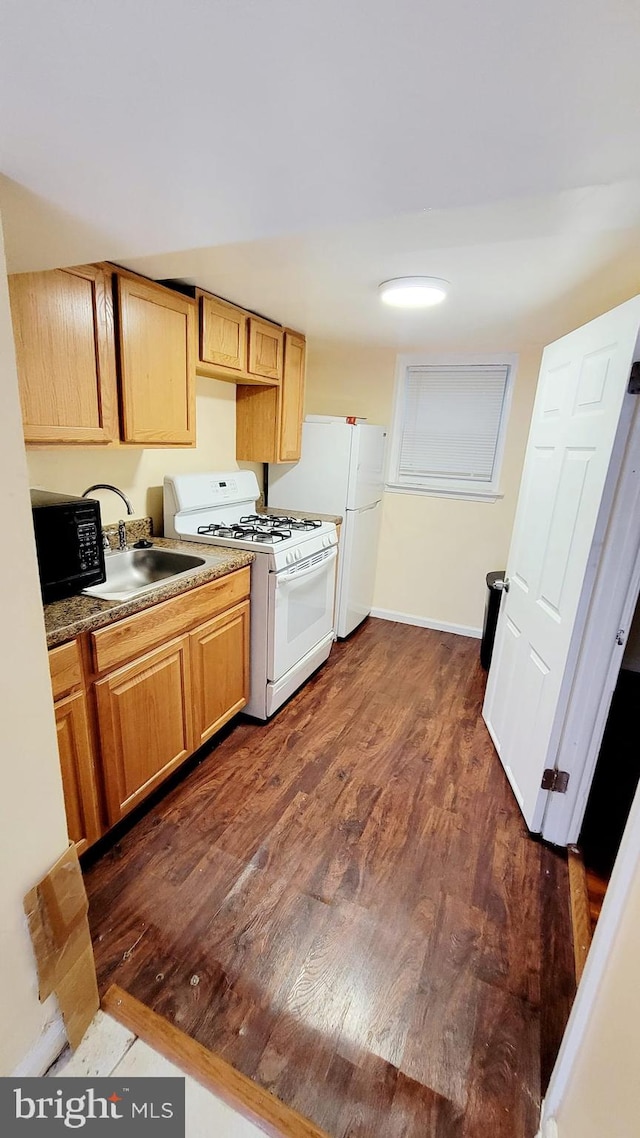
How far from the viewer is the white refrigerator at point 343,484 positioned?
302 cm

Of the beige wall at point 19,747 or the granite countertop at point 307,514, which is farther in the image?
the granite countertop at point 307,514

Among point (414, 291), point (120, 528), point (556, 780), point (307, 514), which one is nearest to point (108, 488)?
point (120, 528)

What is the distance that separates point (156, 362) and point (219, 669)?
1.36 meters

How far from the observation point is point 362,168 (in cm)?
63

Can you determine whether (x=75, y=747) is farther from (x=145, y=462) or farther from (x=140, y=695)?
(x=145, y=462)

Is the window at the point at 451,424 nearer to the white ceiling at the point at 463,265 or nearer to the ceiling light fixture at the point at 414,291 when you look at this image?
the white ceiling at the point at 463,265

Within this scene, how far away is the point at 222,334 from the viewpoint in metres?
2.23

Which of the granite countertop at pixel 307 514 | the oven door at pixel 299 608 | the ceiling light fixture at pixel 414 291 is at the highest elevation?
the ceiling light fixture at pixel 414 291

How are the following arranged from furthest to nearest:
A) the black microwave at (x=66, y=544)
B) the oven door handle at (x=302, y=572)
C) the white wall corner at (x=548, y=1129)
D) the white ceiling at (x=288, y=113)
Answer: the oven door handle at (x=302, y=572) → the black microwave at (x=66, y=544) → the white wall corner at (x=548, y=1129) → the white ceiling at (x=288, y=113)

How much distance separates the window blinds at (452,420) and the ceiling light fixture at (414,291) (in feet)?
4.36

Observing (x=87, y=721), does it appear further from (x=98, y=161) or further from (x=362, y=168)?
(x=362, y=168)

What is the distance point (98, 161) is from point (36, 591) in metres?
0.71

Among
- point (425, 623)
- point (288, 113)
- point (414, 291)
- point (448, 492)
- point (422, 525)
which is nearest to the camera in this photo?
point (288, 113)

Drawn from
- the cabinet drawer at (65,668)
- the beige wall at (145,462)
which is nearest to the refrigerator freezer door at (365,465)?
the beige wall at (145,462)
